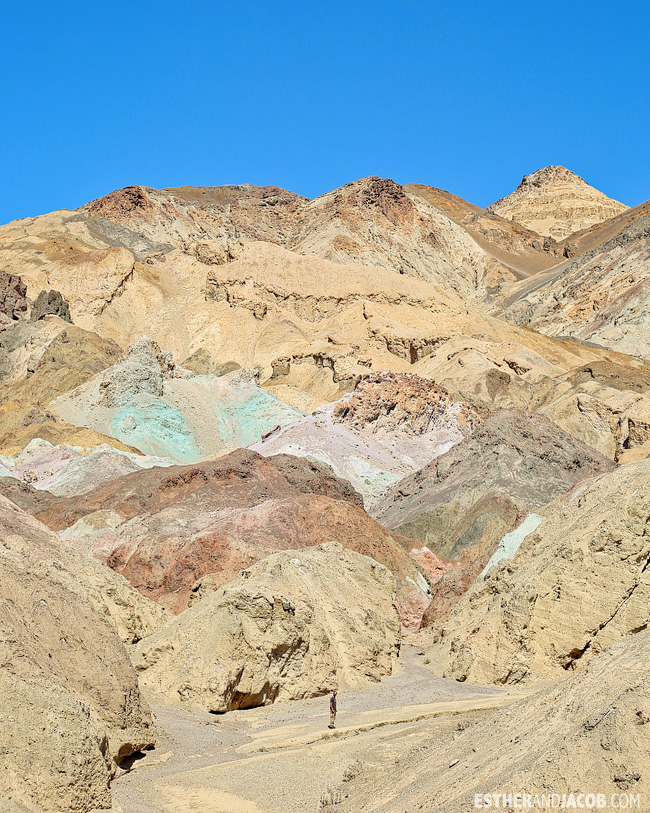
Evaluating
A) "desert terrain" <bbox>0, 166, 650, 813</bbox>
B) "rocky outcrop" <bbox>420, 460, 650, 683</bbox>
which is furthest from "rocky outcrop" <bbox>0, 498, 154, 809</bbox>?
"rocky outcrop" <bbox>420, 460, 650, 683</bbox>

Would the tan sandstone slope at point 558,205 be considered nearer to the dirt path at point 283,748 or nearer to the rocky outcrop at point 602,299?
the rocky outcrop at point 602,299

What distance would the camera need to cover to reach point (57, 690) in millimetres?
10648

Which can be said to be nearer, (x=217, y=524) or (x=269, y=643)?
(x=269, y=643)

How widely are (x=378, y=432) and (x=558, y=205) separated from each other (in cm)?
11424

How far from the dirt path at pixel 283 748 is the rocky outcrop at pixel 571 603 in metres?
1.04

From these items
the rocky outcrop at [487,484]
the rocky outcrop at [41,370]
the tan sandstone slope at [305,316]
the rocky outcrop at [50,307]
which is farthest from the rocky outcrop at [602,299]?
the rocky outcrop at [487,484]

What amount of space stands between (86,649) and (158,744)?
79.4 inches

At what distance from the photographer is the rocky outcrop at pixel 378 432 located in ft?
148

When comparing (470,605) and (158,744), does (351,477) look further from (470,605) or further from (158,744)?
(158,744)

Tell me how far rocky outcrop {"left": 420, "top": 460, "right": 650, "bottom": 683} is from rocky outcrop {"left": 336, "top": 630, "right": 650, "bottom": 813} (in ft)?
24.8

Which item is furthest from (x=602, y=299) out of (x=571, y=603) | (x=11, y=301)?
(x=571, y=603)

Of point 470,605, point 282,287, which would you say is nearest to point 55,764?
point 470,605

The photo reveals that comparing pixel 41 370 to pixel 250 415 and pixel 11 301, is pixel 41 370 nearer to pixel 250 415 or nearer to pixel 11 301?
pixel 11 301

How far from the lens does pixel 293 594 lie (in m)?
19.3
